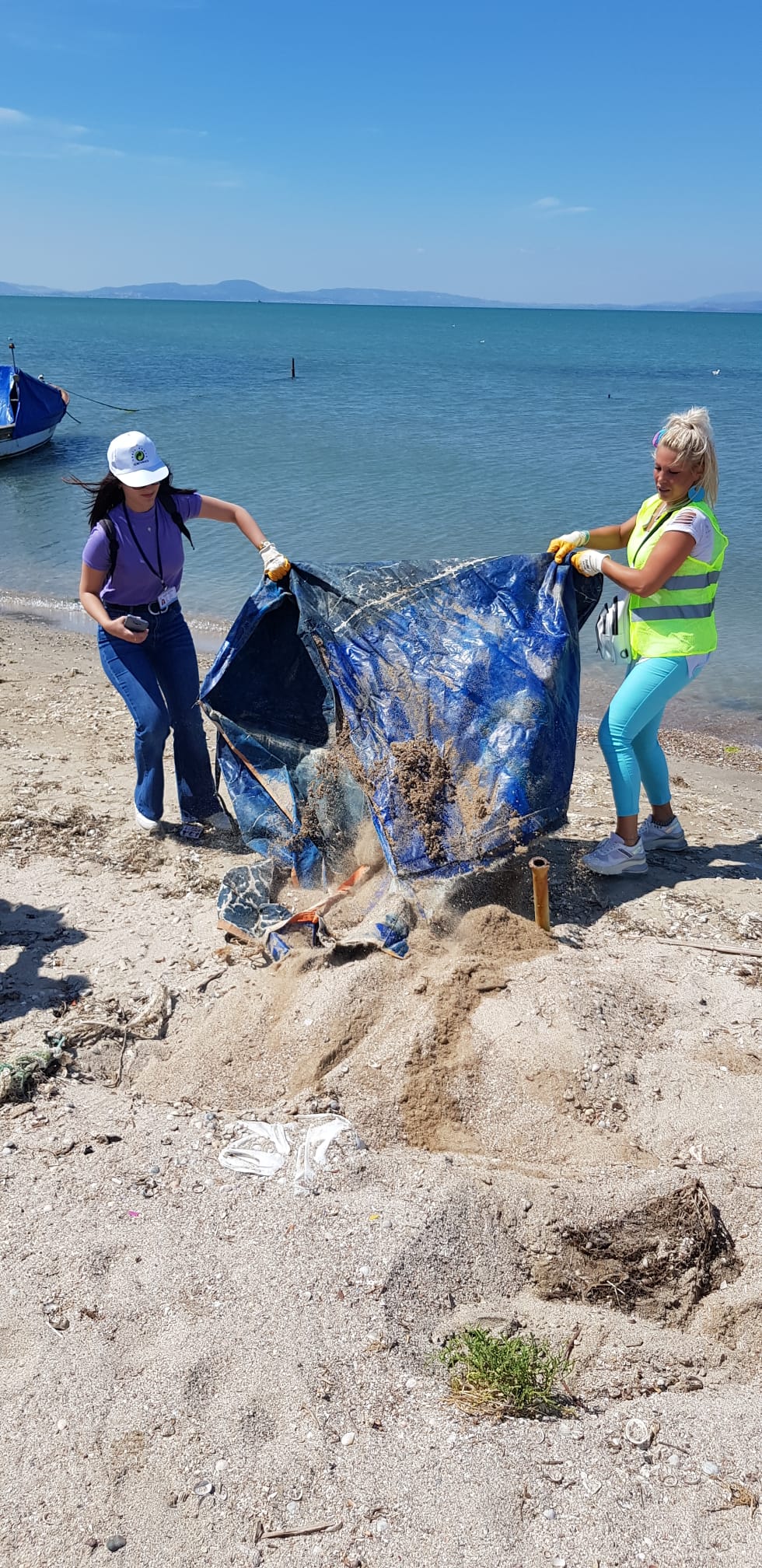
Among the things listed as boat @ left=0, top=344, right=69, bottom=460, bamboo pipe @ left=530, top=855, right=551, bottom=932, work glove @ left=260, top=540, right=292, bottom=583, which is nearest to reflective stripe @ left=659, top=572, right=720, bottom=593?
bamboo pipe @ left=530, top=855, right=551, bottom=932

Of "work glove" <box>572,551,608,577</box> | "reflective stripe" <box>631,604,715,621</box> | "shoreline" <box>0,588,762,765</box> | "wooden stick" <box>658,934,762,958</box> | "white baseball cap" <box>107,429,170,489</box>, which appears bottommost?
"shoreline" <box>0,588,762,765</box>

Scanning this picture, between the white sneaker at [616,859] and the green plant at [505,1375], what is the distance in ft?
8.74

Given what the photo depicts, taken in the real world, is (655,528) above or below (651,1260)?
above

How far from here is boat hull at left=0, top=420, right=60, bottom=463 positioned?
24062 mm

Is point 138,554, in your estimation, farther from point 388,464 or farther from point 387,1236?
point 388,464

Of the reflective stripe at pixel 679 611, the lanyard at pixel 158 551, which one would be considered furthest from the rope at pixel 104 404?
the reflective stripe at pixel 679 611

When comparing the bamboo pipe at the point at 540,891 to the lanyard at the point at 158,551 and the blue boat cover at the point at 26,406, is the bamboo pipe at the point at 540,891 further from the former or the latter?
the blue boat cover at the point at 26,406

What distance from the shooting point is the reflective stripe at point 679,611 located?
4746mm

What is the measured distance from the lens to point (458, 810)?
4355 mm

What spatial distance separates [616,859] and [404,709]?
4.47ft

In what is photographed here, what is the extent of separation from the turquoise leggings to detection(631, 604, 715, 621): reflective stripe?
19 centimetres

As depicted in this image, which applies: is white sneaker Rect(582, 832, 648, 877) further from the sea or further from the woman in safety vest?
the sea

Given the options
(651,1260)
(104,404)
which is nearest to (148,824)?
(651,1260)

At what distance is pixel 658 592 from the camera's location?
4723 millimetres
